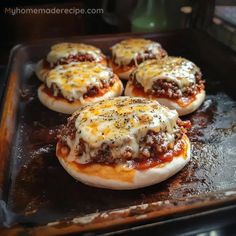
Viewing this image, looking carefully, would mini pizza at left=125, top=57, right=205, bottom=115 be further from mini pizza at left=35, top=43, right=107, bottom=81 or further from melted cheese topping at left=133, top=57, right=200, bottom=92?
mini pizza at left=35, top=43, right=107, bottom=81

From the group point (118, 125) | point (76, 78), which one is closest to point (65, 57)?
point (76, 78)

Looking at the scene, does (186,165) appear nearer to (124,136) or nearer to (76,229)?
(124,136)

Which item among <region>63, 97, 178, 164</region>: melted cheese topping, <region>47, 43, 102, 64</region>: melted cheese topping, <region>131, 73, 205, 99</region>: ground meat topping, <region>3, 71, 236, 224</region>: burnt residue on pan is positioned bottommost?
<region>3, 71, 236, 224</region>: burnt residue on pan

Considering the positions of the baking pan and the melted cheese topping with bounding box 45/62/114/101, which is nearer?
the baking pan

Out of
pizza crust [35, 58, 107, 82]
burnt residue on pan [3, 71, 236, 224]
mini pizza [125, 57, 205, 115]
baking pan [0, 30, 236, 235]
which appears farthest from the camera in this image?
pizza crust [35, 58, 107, 82]

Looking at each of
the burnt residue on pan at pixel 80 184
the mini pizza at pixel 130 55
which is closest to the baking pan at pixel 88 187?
the burnt residue on pan at pixel 80 184

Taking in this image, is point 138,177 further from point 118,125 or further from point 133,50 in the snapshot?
point 133,50

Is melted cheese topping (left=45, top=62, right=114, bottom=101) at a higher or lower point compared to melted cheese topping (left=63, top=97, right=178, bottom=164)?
lower

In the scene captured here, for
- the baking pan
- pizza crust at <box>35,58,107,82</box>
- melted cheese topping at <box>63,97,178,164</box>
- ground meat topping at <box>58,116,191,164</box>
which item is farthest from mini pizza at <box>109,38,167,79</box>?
ground meat topping at <box>58,116,191,164</box>
